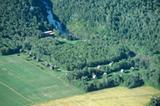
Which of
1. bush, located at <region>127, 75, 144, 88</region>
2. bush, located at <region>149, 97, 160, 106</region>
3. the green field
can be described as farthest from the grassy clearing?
the green field

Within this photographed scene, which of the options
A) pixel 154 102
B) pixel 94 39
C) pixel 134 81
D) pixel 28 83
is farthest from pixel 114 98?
pixel 94 39

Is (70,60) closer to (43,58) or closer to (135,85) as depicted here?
(43,58)

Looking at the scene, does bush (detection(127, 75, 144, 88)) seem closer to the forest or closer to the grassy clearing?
the forest

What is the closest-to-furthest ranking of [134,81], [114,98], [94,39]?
[114,98] → [134,81] → [94,39]

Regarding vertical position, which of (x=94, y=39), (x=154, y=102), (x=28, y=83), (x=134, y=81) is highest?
(x=94, y=39)

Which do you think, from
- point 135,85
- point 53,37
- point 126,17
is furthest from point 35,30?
point 135,85

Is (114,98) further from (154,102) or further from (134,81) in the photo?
(154,102)
